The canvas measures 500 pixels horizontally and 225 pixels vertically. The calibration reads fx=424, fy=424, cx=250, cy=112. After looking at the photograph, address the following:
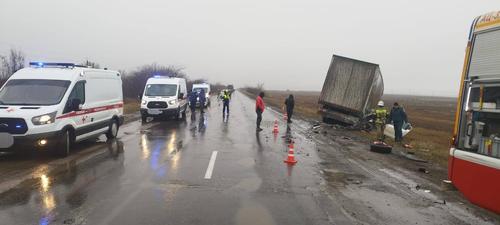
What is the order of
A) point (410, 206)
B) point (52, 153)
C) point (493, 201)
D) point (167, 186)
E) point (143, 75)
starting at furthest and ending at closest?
point (143, 75), point (52, 153), point (167, 186), point (410, 206), point (493, 201)

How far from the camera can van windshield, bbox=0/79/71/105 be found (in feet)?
35.0

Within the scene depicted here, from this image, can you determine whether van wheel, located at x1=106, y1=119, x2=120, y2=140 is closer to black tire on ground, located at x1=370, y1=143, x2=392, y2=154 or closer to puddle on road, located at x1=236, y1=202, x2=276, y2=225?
black tire on ground, located at x1=370, y1=143, x2=392, y2=154

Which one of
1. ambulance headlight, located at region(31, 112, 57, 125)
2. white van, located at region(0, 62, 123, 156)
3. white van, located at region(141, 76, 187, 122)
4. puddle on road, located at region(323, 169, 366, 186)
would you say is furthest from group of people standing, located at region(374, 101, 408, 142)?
ambulance headlight, located at region(31, 112, 57, 125)

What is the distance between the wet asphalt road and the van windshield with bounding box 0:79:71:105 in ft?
4.60

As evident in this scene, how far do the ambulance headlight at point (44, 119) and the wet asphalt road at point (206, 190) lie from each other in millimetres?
904

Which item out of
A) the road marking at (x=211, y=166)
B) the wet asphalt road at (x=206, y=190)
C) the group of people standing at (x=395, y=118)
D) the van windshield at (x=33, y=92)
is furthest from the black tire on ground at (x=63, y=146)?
the group of people standing at (x=395, y=118)

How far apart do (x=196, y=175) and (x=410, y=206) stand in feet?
13.3

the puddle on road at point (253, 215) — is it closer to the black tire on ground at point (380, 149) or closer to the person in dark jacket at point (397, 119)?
the black tire on ground at point (380, 149)

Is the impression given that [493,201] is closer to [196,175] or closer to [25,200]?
[196,175]

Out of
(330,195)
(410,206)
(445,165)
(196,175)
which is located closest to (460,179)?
(410,206)

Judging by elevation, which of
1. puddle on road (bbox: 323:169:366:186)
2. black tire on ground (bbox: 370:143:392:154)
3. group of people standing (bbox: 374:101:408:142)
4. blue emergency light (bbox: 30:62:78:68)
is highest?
blue emergency light (bbox: 30:62:78:68)

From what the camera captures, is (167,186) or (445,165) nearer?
(167,186)

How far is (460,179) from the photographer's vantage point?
268 inches

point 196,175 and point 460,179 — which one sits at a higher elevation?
point 460,179
